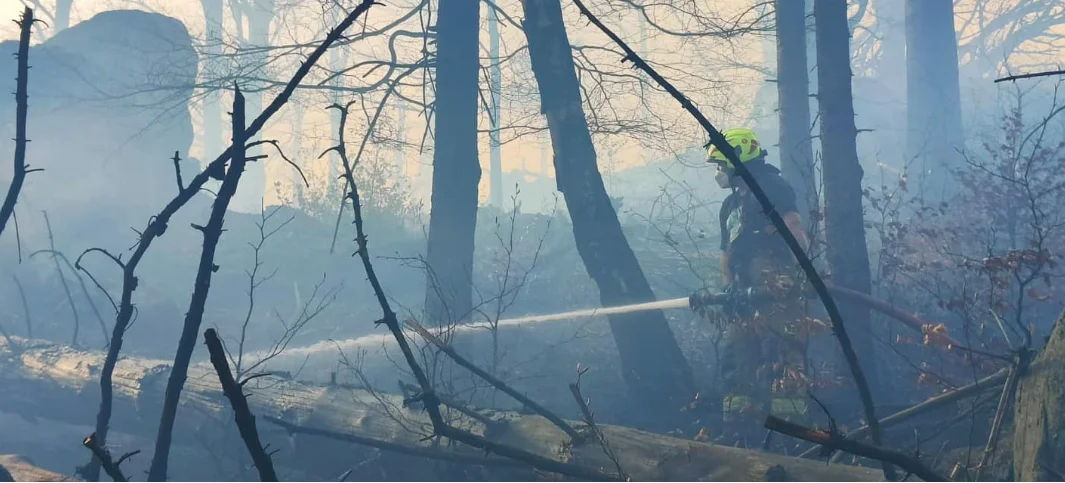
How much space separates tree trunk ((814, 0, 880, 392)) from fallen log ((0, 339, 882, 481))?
9.10 ft

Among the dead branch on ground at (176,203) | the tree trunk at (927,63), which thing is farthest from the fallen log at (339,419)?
the tree trunk at (927,63)

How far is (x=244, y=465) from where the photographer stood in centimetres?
495

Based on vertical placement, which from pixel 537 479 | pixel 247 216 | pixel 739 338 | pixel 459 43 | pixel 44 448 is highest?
pixel 459 43

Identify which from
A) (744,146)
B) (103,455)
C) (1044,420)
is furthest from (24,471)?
(744,146)

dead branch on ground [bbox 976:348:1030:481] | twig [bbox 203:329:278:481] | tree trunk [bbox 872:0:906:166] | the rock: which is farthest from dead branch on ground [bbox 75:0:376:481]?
A: tree trunk [bbox 872:0:906:166]

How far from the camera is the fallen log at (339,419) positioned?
3.14 metres

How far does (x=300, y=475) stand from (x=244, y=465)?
0.39 metres

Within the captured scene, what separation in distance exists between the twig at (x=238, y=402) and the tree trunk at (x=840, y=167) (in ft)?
18.6

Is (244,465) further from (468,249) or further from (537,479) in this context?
(468,249)

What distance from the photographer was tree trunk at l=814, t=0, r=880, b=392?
6234 millimetres

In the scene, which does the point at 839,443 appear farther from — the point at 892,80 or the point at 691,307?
the point at 892,80

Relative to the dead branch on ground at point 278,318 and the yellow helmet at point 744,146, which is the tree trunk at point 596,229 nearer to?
the yellow helmet at point 744,146

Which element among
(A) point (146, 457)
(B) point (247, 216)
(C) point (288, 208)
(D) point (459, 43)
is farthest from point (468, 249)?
(B) point (247, 216)

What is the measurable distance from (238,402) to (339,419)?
3.54 meters
